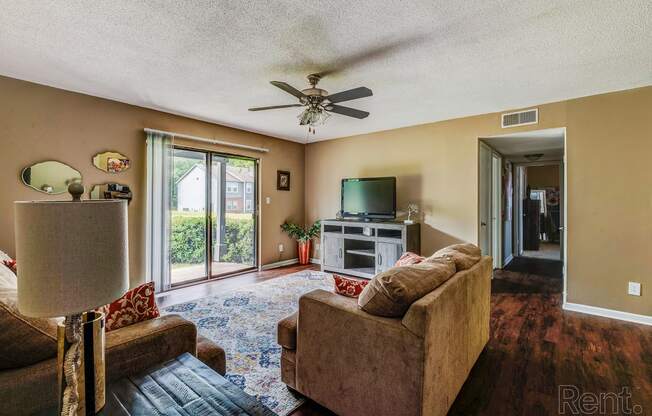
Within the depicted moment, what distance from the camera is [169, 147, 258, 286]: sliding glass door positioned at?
4.30m

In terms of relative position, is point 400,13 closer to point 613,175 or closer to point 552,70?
point 552,70

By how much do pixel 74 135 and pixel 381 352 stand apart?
151 inches

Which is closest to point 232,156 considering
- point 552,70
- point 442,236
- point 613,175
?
point 442,236

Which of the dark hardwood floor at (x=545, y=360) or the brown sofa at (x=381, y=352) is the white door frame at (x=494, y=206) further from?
the brown sofa at (x=381, y=352)

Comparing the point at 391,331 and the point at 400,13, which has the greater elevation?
the point at 400,13

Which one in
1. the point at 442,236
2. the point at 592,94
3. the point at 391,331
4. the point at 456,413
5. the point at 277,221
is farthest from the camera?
the point at 277,221

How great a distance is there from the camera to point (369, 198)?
491 cm

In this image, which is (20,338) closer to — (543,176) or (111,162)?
(111,162)

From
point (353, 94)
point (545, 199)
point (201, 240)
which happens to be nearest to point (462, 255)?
point (353, 94)

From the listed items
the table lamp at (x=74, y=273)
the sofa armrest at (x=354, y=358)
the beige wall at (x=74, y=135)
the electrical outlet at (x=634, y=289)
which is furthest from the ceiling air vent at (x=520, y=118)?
the table lamp at (x=74, y=273)

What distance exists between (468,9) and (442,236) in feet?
10.5

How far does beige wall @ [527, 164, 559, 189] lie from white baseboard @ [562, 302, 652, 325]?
7.09 meters

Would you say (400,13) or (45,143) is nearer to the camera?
(400,13)

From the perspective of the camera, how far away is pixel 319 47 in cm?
232
